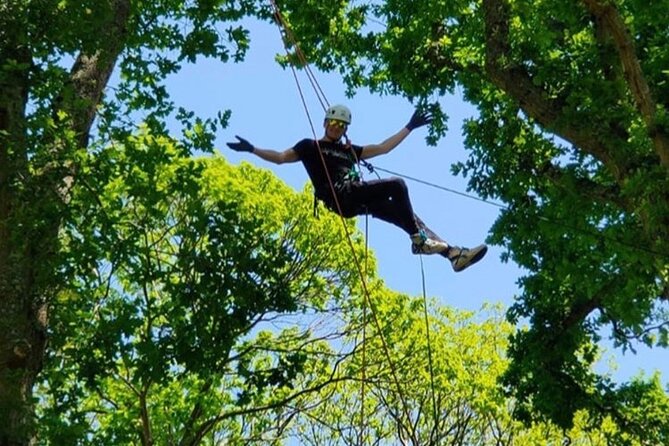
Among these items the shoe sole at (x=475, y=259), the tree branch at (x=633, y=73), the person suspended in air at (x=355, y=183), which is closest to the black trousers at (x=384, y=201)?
the person suspended in air at (x=355, y=183)

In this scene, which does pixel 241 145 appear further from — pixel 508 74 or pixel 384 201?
pixel 508 74

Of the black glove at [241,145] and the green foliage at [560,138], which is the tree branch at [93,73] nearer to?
the black glove at [241,145]

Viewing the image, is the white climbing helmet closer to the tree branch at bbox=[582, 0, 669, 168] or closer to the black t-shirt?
the black t-shirt

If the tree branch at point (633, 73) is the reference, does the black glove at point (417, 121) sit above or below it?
above

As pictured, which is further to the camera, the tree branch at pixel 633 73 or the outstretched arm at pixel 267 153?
the outstretched arm at pixel 267 153

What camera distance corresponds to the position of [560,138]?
7.01 meters

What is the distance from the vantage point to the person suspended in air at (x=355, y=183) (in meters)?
7.22

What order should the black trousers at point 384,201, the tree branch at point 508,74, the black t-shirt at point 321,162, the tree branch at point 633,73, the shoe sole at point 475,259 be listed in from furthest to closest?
the black t-shirt at point 321,162
the black trousers at point 384,201
the shoe sole at point 475,259
the tree branch at point 508,74
the tree branch at point 633,73

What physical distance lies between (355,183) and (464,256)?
3.49 ft

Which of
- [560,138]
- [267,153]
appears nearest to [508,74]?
[560,138]

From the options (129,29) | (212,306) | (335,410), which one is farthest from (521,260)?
(335,410)

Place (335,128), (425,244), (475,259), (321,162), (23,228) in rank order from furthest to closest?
1. (335,128)
2. (321,162)
3. (425,244)
4. (475,259)
5. (23,228)

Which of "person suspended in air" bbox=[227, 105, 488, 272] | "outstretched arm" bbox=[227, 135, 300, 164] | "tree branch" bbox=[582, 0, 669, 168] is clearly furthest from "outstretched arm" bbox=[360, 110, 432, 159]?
"tree branch" bbox=[582, 0, 669, 168]

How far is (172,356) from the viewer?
25.8ft
